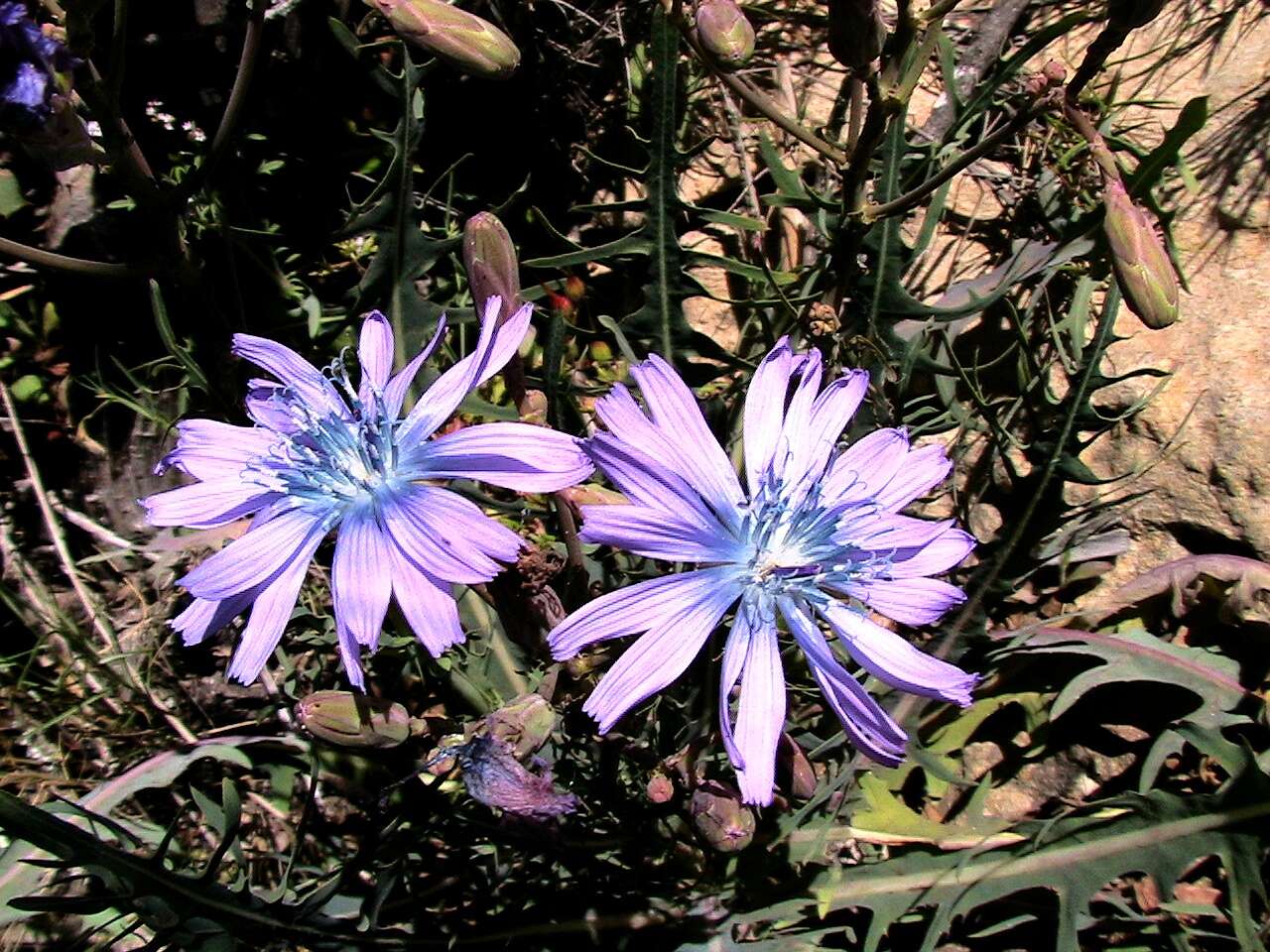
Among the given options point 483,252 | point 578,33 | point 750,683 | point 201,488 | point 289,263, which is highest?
point 578,33

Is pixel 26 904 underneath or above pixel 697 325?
underneath

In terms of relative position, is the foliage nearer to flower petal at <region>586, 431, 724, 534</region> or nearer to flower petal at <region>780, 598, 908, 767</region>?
flower petal at <region>586, 431, 724, 534</region>

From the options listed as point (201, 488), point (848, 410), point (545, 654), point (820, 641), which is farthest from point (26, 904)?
point (848, 410)

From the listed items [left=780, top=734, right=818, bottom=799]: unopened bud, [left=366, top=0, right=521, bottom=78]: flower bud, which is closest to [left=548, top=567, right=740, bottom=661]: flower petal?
[left=780, top=734, right=818, bottom=799]: unopened bud

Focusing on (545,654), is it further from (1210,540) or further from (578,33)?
(578,33)

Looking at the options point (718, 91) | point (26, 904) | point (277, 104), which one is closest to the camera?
point (26, 904)

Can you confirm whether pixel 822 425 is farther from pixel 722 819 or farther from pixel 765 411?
pixel 722 819

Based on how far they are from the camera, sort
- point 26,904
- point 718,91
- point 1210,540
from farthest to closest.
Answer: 1. point 718,91
2. point 1210,540
3. point 26,904
